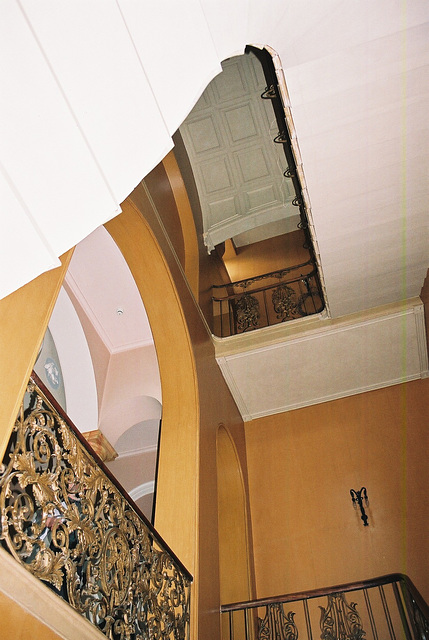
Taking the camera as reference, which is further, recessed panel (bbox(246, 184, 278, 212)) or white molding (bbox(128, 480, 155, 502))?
white molding (bbox(128, 480, 155, 502))

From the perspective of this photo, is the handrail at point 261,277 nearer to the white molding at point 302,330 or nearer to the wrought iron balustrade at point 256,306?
the wrought iron balustrade at point 256,306

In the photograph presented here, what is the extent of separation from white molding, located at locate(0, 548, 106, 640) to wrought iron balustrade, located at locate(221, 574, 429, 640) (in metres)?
2.74

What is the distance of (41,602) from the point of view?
8.55ft

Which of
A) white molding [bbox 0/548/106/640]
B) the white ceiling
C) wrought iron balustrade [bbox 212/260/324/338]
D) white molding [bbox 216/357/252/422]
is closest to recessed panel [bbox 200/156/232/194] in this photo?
wrought iron balustrade [bbox 212/260/324/338]

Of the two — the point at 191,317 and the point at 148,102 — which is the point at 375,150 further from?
the point at 148,102

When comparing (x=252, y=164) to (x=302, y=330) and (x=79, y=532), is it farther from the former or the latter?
(x=79, y=532)

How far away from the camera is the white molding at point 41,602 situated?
2.39 metres

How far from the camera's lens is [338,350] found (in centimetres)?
782

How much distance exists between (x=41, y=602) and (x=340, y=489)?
568 cm

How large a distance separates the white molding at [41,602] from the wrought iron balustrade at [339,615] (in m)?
2.74

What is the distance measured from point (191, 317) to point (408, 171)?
3.15 m

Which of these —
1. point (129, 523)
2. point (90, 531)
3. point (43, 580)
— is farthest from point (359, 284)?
point (43, 580)

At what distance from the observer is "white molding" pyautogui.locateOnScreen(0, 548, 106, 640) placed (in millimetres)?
2395

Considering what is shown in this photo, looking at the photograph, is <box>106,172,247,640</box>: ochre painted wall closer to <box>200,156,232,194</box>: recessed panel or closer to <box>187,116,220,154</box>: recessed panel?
<box>187,116,220,154</box>: recessed panel
